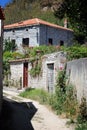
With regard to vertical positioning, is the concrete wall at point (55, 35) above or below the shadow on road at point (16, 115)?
below

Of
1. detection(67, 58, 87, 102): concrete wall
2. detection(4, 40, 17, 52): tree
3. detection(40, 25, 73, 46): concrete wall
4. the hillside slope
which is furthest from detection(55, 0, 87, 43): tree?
the hillside slope

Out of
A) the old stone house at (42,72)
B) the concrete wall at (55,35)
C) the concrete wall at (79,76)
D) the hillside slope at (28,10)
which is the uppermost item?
the concrete wall at (79,76)

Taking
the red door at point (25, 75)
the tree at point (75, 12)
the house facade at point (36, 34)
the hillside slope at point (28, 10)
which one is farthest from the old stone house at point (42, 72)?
the hillside slope at point (28, 10)

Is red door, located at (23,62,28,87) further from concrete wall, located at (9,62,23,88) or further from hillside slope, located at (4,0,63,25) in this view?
hillside slope, located at (4,0,63,25)

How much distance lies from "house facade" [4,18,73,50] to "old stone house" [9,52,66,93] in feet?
31.8

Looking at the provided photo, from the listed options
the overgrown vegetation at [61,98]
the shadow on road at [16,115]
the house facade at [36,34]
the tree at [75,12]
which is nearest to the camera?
the tree at [75,12]

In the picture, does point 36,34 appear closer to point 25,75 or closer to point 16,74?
point 16,74

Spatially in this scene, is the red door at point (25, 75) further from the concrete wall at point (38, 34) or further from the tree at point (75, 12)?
the tree at point (75, 12)

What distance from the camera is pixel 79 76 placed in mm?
17516

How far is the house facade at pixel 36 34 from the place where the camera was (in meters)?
42.2

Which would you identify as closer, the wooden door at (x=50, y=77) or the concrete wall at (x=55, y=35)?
the wooden door at (x=50, y=77)

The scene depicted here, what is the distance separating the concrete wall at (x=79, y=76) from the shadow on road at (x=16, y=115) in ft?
→ 8.30

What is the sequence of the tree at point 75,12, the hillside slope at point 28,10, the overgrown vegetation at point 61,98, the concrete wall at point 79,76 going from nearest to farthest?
the tree at point 75,12 < the concrete wall at point 79,76 < the overgrown vegetation at point 61,98 < the hillside slope at point 28,10

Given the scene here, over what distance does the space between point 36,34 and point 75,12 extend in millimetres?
28594
